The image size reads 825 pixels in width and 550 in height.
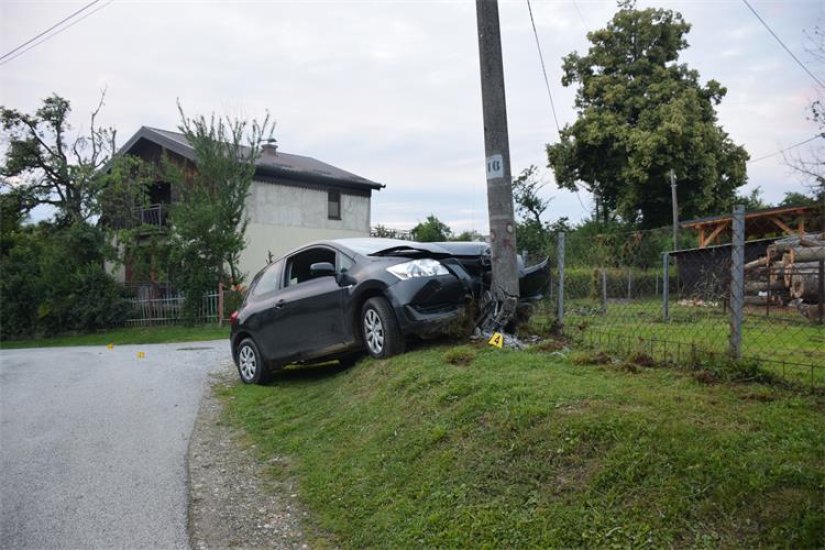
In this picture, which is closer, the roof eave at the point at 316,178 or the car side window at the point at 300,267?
the car side window at the point at 300,267

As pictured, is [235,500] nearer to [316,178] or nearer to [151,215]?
[316,178]

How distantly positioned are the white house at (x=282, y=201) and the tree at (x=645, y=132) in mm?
9818

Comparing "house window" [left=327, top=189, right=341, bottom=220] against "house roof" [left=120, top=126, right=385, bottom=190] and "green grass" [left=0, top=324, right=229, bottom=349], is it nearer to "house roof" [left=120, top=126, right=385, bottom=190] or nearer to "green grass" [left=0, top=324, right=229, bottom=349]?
"house roof" [left=120, top=126, right=385, bottom=190]

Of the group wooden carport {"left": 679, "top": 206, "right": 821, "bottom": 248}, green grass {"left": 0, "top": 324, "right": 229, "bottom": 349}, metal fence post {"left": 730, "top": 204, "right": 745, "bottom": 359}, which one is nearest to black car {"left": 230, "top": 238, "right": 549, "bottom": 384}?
metal fence post {"left": 730, "top": 204, "right": 745, "bottom": 359}

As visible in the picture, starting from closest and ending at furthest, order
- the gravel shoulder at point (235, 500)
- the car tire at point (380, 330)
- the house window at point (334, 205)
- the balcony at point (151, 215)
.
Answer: the gravel shoulder at point (235, 500) → the car tire at point (380, 330) → the balcony at point (151, 215) → the house window at point (334, 205)

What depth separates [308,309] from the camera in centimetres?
790

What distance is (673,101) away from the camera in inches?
1041

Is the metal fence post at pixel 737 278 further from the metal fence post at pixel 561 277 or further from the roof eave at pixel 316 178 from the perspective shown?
the roof eave at pixel 316 178

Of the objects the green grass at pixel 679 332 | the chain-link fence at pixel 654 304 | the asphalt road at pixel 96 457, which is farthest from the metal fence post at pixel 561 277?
the asphalt road at pixel 96 457

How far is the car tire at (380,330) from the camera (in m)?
6.84

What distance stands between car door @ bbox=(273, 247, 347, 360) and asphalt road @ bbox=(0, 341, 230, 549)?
1.50 metres

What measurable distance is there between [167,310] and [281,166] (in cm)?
841

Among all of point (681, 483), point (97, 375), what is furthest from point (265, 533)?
point (97, 375)

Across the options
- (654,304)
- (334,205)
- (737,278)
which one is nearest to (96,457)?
(737,278)
